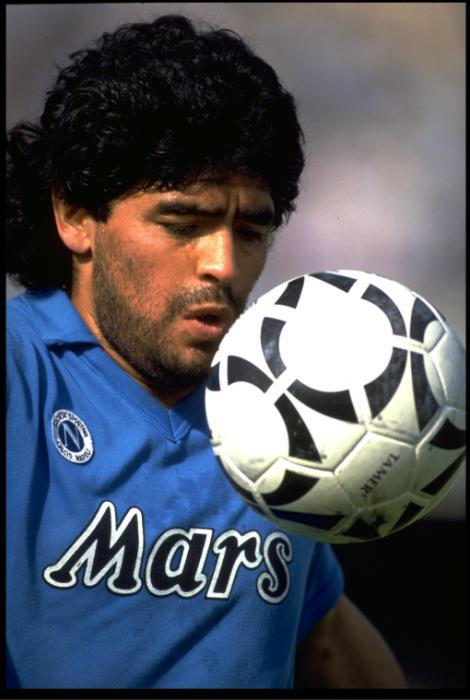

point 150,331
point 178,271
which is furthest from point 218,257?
point 150,331

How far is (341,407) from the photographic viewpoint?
2.19 m

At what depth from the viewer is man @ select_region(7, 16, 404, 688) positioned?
2711mm

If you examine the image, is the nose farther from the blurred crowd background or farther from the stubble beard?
the blurred crowd background

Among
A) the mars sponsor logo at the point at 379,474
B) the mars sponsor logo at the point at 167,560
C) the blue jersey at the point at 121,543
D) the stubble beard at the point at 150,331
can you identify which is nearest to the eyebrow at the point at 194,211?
the stubble beard at the point at 150,331

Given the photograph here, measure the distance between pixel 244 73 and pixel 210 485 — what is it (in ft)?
3.90

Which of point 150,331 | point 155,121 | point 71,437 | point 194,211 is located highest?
point 155,121

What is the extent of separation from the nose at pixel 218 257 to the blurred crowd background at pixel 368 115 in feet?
9.27

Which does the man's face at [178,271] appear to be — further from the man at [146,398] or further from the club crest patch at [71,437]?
the club crest patch at [71,437]

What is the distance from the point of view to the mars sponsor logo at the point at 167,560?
273 cm

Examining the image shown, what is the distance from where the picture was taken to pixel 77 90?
3.17 meters

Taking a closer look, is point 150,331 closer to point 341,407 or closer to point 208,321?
point 208,321

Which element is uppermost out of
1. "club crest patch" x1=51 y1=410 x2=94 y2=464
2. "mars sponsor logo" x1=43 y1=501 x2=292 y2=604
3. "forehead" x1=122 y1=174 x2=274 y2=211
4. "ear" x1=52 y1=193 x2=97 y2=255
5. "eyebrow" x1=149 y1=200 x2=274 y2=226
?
"forehead" x1=122 y1=174 x2=274 y2=211

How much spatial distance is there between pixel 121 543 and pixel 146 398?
1.34ft

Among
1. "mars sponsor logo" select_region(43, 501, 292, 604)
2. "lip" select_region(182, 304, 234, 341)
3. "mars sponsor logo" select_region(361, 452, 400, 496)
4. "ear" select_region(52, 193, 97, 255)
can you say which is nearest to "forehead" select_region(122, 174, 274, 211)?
"ear" select_region(52, 193, 97, 255)
